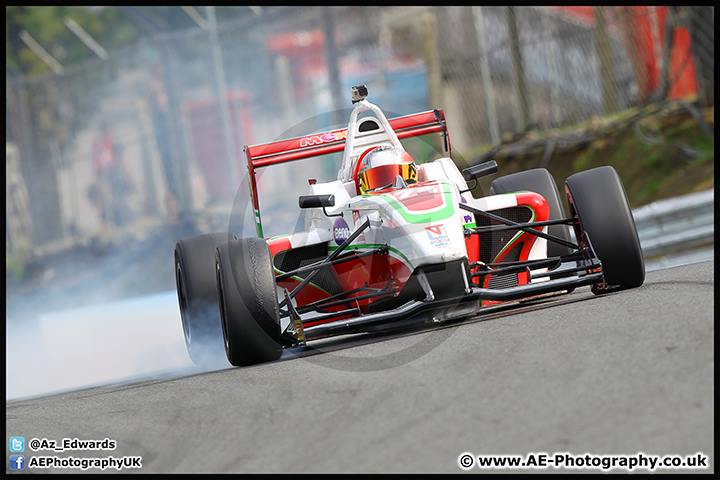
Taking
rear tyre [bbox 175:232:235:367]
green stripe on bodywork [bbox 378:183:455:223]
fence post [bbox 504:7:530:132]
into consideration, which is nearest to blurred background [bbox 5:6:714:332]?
fence post [bbox 504:7:530:132]

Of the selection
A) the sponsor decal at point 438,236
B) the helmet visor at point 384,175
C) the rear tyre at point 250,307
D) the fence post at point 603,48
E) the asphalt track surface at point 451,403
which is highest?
the fence post at point 603,48

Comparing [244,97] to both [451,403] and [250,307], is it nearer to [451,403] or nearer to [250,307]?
[250,307]

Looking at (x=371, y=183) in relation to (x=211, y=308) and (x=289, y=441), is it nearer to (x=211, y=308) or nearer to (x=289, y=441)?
(x=211, y=308)

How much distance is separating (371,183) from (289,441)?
11.1 ft

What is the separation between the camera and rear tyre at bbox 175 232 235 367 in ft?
22.4

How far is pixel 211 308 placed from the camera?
6.84 meters

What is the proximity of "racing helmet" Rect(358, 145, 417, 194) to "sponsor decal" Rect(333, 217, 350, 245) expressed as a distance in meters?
0.33

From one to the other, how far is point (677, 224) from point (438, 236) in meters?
4.62

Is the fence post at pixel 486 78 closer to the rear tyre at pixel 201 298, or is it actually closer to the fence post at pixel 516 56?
the fence post at pixel 516 56

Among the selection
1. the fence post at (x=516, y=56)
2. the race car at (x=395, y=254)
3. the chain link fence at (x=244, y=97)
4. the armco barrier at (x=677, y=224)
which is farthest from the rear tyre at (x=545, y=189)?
the fence post at (x=516, y=56)

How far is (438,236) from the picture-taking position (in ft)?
17.0

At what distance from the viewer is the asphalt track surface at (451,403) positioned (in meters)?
2.92

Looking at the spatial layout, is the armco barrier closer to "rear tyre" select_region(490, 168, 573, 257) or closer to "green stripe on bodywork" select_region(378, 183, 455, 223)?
"rear tyre" select_region(490, 168, 573, 257)

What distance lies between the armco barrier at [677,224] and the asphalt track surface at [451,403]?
3.70 meters
